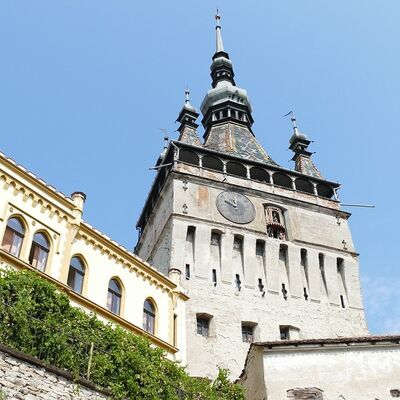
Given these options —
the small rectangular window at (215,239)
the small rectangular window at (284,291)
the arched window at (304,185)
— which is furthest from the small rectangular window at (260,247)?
the arched window at (304,185)

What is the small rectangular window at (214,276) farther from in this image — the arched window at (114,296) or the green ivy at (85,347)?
the green ivy at (85,347)

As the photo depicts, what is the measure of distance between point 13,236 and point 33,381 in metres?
6.33

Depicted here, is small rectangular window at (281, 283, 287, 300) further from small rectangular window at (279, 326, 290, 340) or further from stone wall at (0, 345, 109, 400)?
stone wall at (0, 345, 109, 400)

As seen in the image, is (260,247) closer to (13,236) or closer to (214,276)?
(214,276)

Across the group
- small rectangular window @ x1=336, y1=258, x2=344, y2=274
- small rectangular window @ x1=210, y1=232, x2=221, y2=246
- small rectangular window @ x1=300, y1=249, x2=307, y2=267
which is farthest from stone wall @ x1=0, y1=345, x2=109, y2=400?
small rectangular window @ x1=336, y1=258, x2=344, y2=274

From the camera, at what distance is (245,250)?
3422 cm

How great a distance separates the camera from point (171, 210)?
34.5m

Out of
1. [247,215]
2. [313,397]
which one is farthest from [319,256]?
[313,397]

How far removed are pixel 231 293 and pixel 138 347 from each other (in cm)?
1596

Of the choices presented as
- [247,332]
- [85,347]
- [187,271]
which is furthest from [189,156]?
[85,347]

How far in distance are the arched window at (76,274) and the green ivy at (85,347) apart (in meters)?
3.32

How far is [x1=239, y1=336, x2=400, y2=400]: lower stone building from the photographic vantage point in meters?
17.4

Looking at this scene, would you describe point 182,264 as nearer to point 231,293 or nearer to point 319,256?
point 231,293

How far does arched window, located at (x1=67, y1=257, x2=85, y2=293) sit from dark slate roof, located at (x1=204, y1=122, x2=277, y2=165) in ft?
72.0
